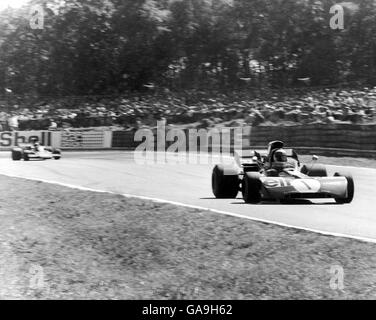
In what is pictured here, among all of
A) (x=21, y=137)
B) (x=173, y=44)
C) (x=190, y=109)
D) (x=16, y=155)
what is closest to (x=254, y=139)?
(x=190, y=109)

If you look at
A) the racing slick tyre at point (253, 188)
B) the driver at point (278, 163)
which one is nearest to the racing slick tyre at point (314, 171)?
the driver at point (278, 163)

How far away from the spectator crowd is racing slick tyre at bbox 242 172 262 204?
14362mm

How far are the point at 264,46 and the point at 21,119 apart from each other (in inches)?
518

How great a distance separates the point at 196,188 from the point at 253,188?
7.58ft

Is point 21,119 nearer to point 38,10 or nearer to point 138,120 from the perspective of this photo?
point 138,120

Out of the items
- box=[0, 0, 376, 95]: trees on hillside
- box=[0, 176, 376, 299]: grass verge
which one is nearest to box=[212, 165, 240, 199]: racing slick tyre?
box=[0, 176, 376, 299]: grass verge

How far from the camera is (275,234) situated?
7.34m

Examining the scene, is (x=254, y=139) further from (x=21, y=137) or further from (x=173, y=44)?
(x=173, y=44)

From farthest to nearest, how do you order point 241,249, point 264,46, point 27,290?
point 264,46 < point 241,249 < point 27,290

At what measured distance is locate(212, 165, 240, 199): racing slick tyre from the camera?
34.5 feet

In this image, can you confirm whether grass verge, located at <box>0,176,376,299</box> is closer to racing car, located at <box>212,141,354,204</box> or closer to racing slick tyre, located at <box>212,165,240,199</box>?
racing car, located at <box>212,141,354,204</box>

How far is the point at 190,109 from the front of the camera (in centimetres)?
2881

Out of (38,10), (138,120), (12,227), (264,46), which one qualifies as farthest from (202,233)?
(38,10)

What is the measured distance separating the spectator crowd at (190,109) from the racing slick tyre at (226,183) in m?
13.8
